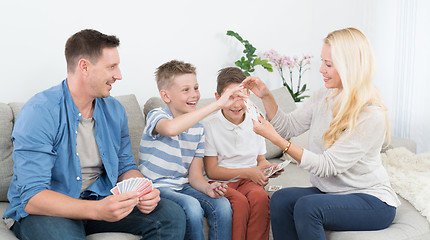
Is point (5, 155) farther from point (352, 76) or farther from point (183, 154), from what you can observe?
point (352, 76)

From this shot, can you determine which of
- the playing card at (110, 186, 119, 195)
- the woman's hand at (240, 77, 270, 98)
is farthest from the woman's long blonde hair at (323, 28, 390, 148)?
the playing card at (110, 186, 119, 195)

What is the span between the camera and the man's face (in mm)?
2068

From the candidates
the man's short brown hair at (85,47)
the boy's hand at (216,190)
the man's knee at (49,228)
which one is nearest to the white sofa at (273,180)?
the man's knee at (49,228)

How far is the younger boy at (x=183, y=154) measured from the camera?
2.20m

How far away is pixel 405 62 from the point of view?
157 inches

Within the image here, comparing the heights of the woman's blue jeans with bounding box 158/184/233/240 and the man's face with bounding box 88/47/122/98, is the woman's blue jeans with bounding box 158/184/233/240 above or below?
below

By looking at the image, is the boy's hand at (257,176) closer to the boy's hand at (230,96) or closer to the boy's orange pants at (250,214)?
the boy's orange pants at (250,214)

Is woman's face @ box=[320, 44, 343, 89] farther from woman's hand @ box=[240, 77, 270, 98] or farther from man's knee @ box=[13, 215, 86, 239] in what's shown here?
man's knee @ box=[13, 215, 86, 239]

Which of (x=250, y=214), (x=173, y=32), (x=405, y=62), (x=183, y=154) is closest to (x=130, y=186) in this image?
(x=183, y=154)

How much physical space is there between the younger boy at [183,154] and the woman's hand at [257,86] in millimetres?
90

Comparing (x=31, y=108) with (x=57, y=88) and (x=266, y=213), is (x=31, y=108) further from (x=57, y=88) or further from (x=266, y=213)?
(x=266, y=213)

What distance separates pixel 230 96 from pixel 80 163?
0.85 meters

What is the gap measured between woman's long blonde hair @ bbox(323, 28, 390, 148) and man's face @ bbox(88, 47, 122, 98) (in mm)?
1034

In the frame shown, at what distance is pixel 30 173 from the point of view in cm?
183
